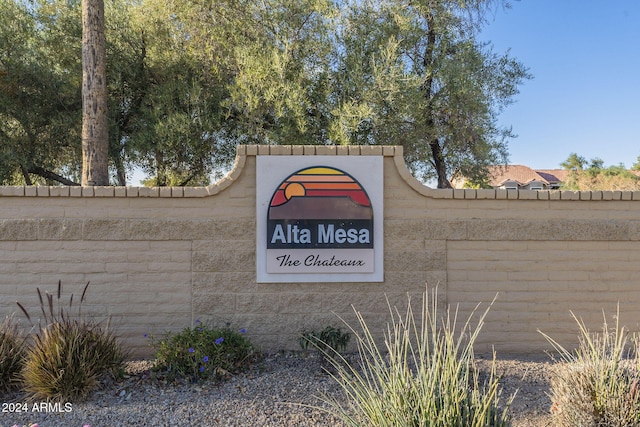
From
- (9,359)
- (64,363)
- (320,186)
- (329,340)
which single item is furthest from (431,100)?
(9,359)

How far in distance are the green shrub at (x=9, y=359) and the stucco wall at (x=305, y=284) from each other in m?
0.92

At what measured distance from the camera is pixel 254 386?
16.8 feet

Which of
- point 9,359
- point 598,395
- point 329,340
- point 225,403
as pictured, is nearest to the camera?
point 598,395

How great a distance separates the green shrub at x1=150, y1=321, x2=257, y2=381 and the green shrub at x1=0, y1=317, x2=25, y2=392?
1.36 m

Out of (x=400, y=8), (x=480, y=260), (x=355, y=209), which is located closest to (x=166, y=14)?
(x=400, y=8)

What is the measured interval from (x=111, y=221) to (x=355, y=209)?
3017 mm

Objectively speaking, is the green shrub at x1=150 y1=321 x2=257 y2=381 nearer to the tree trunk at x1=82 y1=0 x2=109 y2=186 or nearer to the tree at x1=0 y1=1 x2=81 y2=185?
the tree trunk at x1=82 y1=0 x2=109 y2=186

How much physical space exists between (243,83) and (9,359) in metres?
7.42

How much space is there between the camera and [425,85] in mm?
12438

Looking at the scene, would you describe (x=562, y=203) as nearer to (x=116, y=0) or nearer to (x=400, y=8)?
(x=400, y=8)

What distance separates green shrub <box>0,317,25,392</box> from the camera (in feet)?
16.6

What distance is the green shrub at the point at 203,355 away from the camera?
524 cm

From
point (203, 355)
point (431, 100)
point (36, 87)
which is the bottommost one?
point (203, 355)

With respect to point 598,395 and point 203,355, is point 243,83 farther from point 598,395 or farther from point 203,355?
point 598,395
